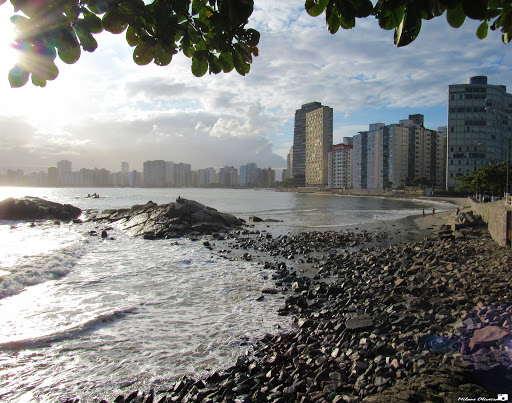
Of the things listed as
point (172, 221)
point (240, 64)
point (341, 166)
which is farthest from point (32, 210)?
point (341, 166)

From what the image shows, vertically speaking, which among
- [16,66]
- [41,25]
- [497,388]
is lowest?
[497,388]

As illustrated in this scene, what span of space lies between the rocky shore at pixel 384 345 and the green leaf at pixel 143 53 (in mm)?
4395

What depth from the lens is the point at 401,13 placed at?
1895 mm

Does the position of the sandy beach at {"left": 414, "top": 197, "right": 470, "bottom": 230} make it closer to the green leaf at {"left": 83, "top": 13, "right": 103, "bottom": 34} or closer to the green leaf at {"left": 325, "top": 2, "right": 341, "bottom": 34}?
the green leaf at {"left": 325, "top": 2, "right": 341, "bottom": 34}

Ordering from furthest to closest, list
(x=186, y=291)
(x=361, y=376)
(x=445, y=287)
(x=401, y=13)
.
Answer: (x=186, y=291) < (x=445, y=287) < (x=361, y=376) < (x=401, y=13)

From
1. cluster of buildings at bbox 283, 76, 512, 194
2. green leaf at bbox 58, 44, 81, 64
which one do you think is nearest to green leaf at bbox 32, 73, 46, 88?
green leaf at bbox 58, 44, 81, 64

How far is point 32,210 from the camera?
3909 cm

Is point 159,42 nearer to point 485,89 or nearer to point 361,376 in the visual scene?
point 361,376

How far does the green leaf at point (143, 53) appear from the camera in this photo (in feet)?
8.06

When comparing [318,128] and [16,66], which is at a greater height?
[318,128]

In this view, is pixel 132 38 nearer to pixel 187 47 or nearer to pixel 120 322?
pixel 187 47

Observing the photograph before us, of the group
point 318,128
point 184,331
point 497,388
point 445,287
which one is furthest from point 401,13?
point 318,128

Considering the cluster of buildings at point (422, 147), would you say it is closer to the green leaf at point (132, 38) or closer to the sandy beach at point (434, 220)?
the sandy beach at point (434, 220)

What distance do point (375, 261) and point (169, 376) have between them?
11240mm
